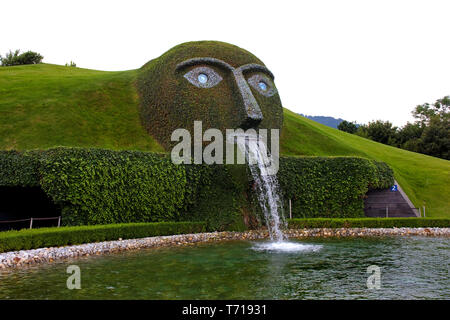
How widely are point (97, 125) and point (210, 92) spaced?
22.4 ft

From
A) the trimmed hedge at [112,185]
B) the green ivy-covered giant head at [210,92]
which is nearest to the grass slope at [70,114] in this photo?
the green ivy-covered giant head at [210,92]

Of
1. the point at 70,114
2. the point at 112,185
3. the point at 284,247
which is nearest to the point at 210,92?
the point at 112,185

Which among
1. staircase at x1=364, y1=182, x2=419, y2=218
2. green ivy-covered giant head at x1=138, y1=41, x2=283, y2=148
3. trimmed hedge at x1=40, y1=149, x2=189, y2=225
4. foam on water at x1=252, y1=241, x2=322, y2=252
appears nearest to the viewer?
foam on water at x1=252, y1=241, x2=322, y2=252

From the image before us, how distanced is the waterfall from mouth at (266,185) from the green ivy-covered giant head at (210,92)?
3.90 ft

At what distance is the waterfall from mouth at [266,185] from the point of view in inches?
749

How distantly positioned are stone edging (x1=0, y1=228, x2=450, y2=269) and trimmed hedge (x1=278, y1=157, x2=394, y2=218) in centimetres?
263

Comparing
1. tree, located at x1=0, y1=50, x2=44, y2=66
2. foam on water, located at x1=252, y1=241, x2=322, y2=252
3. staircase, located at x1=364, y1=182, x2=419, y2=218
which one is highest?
tree, located at x1=0, y1=50, x2=44, y2=66

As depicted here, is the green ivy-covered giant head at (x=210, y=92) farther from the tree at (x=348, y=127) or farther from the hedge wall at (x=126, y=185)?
the tree at (x=348, y=127)

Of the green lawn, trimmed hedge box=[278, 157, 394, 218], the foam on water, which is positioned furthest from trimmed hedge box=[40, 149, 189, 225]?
the green lawn

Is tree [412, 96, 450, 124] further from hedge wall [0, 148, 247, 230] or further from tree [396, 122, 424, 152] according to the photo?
hedge wall [0, 148, 247, 230]

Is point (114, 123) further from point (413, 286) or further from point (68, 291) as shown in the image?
point (413, 286)

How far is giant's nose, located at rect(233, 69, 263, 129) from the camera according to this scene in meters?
20.1

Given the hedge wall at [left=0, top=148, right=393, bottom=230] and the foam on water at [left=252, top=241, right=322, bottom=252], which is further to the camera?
the hedge wall at [left=0, top=148, right=393, bottom=230]

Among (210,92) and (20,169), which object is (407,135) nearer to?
(210,92)
